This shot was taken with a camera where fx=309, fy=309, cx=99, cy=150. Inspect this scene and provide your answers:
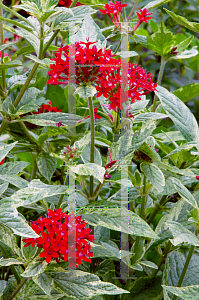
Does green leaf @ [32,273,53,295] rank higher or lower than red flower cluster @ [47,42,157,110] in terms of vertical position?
lower

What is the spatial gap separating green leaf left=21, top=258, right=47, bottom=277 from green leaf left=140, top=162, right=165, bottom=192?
0.24 metres

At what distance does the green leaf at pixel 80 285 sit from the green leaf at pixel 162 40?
61 centimetres

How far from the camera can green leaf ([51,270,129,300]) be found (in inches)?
20.2

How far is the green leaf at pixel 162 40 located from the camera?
0.81 m

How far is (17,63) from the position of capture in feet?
2.19

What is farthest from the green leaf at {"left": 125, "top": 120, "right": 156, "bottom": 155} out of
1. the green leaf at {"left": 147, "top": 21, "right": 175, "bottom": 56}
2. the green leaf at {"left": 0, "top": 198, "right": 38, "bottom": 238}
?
the green leaf at {"left": 147, "top": 21, "right": 175, "bottom": 56}

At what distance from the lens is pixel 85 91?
521 millimetres

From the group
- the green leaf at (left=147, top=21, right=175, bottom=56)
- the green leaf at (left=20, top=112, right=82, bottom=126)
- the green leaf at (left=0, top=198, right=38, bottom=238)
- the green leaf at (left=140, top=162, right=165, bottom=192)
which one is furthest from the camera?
the green leaf at (left=147, top=21, right=175, bottom=56)

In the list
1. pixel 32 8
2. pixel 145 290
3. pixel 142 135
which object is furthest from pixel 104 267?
pixel 32 8

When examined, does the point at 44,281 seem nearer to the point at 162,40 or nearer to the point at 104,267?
the point at 104,267

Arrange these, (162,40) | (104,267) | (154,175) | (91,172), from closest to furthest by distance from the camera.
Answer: (91,172) → (154,175) → (104,267) → (162,40)

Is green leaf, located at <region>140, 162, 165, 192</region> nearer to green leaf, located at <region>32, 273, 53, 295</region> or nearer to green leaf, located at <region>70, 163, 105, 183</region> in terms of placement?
green leaf, located at <region>70, 163, 105, 183</region>

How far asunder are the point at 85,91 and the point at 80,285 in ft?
1.11

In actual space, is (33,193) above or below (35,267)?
above
